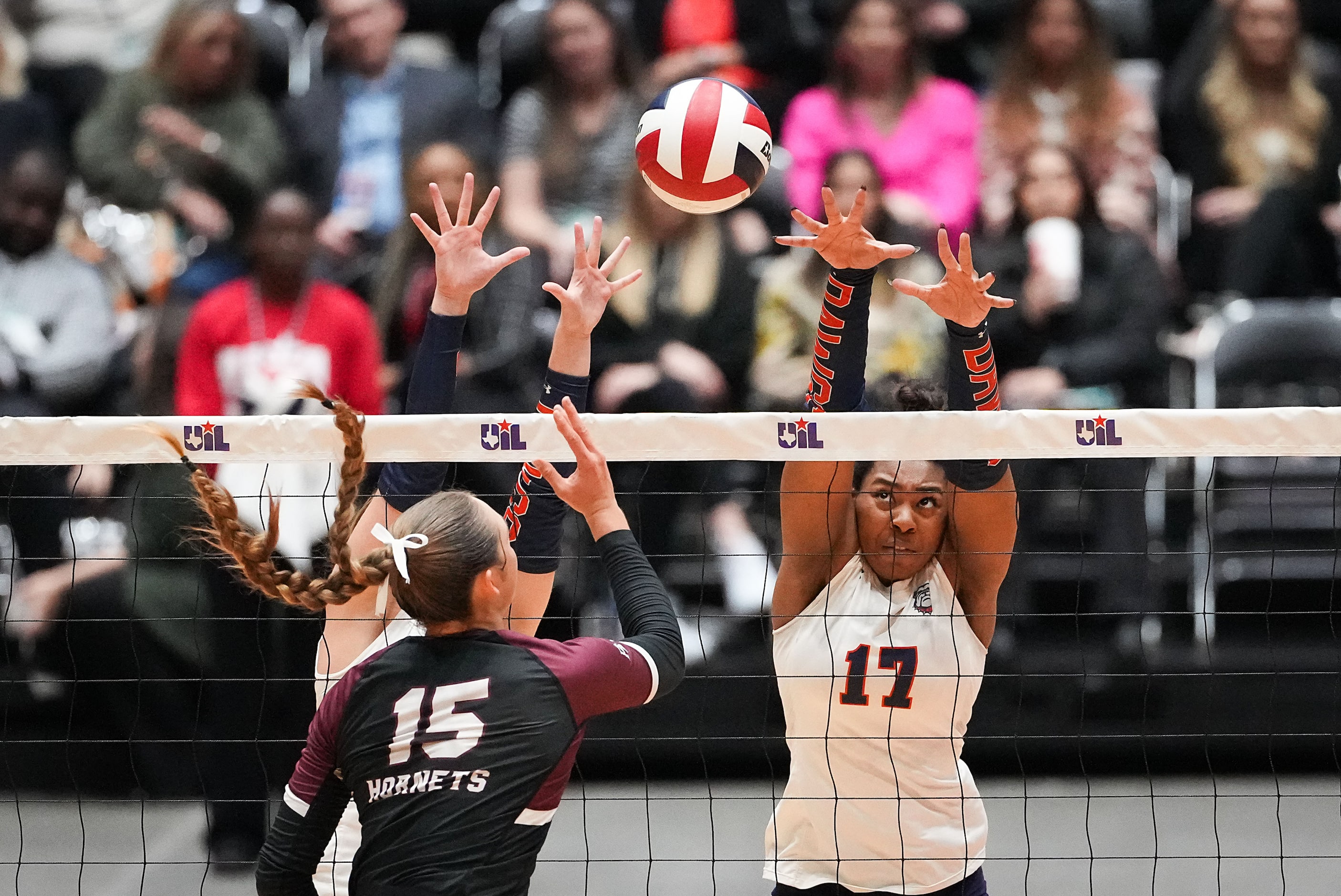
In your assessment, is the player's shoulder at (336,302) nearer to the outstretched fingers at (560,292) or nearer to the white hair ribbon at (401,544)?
the outstretched fingers at (560,292)

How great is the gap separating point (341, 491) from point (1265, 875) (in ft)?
14.0

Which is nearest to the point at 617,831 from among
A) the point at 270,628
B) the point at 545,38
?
the point at 270,628

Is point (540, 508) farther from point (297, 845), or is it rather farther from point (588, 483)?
point (297, 845)

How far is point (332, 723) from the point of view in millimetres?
2625

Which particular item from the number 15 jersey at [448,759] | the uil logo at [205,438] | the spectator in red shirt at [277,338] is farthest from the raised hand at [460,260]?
the spectator in red shirt at [277,338]

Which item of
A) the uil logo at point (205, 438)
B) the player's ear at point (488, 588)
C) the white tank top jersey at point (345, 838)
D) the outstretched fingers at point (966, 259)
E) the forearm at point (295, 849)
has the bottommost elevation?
the white tank top jersey at point (345, 838)

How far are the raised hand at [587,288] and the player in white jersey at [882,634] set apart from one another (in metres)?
0.45

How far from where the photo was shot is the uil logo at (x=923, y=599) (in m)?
3.47

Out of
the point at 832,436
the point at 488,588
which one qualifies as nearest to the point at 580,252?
the point at 832,436

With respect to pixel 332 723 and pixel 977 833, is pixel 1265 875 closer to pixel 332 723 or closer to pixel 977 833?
pixel 977 833

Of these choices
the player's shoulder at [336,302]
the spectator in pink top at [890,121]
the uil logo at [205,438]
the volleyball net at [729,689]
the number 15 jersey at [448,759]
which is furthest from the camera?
the spectator in pink top at [890,121]

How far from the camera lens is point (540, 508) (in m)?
3.39

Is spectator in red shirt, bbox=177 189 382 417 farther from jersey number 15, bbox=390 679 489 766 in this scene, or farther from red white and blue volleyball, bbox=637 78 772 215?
jersey number 15, bbox=390 679 489 766

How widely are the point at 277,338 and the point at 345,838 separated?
3.68 meters
